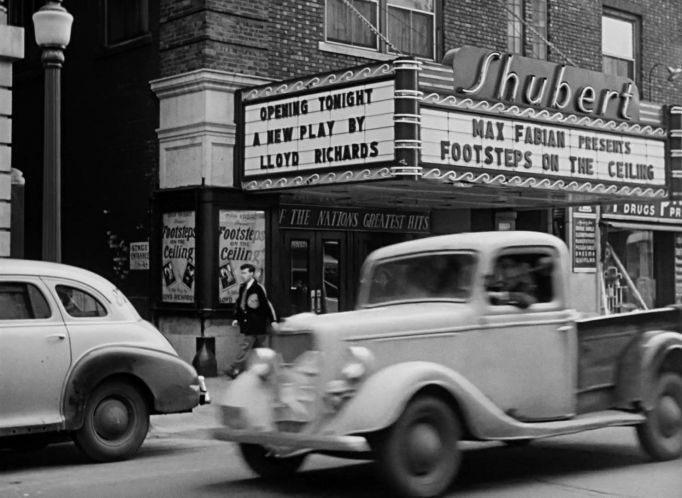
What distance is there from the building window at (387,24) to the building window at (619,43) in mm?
5483

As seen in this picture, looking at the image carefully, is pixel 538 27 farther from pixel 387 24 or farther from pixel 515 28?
pixel 387 24

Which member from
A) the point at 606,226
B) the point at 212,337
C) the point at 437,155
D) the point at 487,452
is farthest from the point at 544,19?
the point at 487,452

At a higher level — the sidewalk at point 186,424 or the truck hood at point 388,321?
the truck hood at point 388,321

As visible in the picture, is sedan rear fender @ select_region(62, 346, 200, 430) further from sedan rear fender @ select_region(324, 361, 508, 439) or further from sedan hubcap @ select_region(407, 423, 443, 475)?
sedan hubcap @ select_region(407, 423, 443, 475)

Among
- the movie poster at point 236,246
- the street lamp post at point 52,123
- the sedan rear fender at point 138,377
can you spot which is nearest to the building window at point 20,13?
the movie poster at point 236,246

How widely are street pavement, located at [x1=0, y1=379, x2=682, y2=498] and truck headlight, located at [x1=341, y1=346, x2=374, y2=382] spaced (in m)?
0.94

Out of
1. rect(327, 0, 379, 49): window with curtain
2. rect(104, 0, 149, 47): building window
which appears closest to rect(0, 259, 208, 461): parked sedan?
rect(104, 0, 149, 47): building window

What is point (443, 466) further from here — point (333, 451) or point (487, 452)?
point (487, 452)

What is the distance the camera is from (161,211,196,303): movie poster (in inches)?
699

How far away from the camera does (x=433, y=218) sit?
21.9 metres

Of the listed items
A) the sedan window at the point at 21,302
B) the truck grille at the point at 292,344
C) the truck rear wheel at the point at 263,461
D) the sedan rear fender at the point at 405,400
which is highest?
the sedan window at the point at 21,302

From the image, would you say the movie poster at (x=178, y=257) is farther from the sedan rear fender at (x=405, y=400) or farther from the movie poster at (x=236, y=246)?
the sedan rear fender at (x=405, y=400)

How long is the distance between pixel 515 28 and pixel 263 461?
613 inches

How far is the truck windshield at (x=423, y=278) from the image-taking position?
30.5 feet
